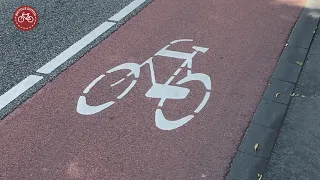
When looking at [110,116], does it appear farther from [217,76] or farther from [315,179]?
[315,179]

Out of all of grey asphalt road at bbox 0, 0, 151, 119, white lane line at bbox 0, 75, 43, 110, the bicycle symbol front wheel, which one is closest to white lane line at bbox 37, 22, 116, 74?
grey asphalt road at bbox 0, 0, 151, 119

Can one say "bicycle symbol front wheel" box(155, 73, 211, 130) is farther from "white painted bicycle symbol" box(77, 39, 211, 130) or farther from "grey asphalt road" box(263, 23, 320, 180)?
"grey asphalt road" box(263, 23, 320, 180)

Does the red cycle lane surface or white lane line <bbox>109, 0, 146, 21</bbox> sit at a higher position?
white lane line <bbox>109, 0, 146, 21</bbox>

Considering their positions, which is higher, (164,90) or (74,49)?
(74,49)

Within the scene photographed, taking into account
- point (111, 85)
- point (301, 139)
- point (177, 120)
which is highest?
point (111, 85)

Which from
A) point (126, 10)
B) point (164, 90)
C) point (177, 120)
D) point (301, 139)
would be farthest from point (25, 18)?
point (301, 139)

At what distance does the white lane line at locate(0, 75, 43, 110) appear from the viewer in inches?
217

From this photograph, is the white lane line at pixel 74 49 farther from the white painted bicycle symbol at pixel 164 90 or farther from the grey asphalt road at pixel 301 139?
the grey asphalt road at pixel 301 139

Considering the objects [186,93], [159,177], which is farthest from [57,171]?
[186,93]

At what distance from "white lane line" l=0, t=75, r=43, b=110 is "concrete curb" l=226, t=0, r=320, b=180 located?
8.75 feet

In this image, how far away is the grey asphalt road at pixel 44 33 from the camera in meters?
6.15

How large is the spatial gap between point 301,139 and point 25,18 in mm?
4791

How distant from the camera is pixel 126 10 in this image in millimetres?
7770

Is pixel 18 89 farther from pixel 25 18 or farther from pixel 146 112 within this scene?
pixel 25 18
